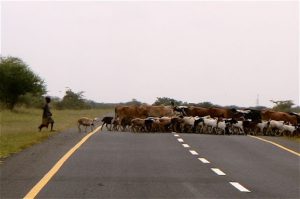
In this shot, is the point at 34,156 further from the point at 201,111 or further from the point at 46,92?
the point at 46,92

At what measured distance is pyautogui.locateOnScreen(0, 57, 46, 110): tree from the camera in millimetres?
68750

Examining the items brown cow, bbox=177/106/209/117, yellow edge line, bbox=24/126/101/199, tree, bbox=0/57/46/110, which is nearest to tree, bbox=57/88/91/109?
tree, bbox=0/57/46/110

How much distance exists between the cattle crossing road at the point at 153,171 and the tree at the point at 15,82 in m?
47.4

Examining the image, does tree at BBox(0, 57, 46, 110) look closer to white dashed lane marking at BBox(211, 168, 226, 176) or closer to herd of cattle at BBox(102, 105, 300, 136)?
herd of cattle at BBox(102, 105, 300, 136)

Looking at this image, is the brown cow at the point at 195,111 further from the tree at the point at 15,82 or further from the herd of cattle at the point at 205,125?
the tree at the point at 15,82

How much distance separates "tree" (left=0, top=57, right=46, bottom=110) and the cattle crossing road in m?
47.4

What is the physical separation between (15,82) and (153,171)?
56.3 m

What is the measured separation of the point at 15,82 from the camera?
68.9 m

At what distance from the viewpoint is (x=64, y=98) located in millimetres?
105312

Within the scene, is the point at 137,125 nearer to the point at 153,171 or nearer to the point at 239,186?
the point at 153,171

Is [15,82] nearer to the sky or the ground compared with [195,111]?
nearer to the sky

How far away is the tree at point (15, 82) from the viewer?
6875 cm

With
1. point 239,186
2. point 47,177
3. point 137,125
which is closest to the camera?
point 239,186

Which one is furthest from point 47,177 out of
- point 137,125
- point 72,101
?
point 72,101
